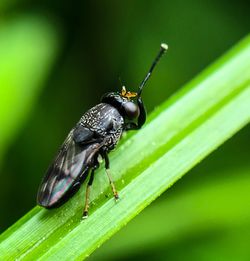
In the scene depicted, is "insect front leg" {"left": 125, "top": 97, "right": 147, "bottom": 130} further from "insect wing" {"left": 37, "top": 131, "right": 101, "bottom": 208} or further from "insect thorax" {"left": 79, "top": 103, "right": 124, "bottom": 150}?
"insect wing" {"left": 37, "top": 131, "right": 101, "bottom": 208}

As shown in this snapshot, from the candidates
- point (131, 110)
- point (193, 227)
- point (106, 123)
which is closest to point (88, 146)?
point (106, 123)

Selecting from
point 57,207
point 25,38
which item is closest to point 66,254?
point 57,207

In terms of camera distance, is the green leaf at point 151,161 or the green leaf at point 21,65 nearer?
the green leaf at point 151,161

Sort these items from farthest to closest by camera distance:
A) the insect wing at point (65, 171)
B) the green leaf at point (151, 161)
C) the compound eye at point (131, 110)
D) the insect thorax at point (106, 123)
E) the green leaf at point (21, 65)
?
1. the green leaf at point (21, 65)
2. the compound eye at point (131, 110)
3. the insect thorax at point (106, 123)
4. the insect wing at point (65, 171)
5. the green leaf at point (151, 161)

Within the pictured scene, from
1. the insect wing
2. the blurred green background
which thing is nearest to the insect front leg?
the insect wing

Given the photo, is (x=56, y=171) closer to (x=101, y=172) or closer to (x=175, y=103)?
(x=101, y=172)

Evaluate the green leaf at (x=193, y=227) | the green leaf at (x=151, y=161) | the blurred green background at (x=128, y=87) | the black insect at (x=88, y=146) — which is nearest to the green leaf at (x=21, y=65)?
the blurred green background at (x=128, y=87)

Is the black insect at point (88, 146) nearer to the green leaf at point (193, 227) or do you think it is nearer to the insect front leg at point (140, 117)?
the insect front leg at point (140, 117)
